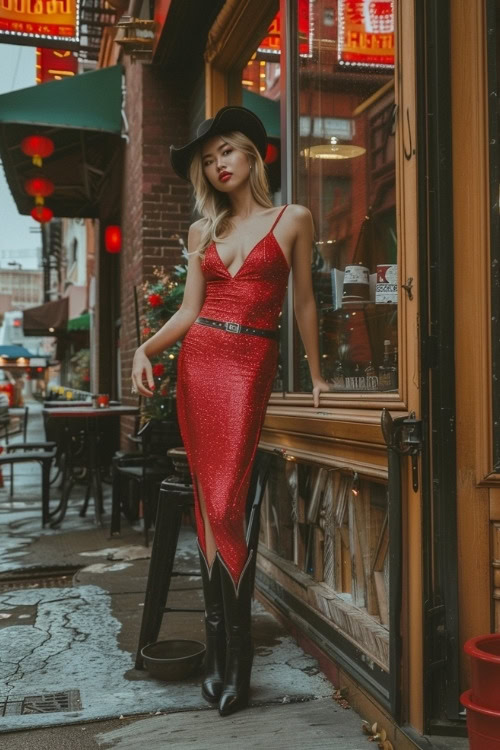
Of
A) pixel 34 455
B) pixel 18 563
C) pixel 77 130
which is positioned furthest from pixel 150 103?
pixel 18 563

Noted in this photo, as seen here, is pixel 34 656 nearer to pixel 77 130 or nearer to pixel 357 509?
pixel 357 509

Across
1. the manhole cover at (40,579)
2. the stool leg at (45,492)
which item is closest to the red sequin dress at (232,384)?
the manhole cover at (40,579)

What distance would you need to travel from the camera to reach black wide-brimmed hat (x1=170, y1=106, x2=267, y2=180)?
300cm

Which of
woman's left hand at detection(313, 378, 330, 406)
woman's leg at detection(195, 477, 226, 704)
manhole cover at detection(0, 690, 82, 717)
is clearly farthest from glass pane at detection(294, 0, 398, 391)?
manhole cover at detection(0, 690, 82, 717)

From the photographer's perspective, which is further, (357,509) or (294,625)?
(294,625)

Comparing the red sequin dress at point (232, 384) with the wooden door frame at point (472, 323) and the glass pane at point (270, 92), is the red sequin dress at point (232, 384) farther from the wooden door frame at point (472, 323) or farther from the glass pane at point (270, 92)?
the glass pane at point (270, 92)

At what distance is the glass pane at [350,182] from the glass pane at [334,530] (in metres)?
0.42

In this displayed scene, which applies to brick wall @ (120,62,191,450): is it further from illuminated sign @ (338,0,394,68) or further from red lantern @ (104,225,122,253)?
illuminated sign @ (338,0,394,68)

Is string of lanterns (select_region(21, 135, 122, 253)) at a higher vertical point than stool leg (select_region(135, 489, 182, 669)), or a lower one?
higher

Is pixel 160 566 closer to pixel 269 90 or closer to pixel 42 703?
pixel 42 703

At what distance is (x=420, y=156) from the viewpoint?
2.43 metres

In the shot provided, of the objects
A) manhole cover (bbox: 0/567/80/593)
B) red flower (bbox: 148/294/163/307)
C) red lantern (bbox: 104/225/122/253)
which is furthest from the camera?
red lantern (bbox: 104/225/122/253)

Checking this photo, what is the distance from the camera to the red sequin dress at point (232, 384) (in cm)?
291

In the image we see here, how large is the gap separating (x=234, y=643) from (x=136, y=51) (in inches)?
209
